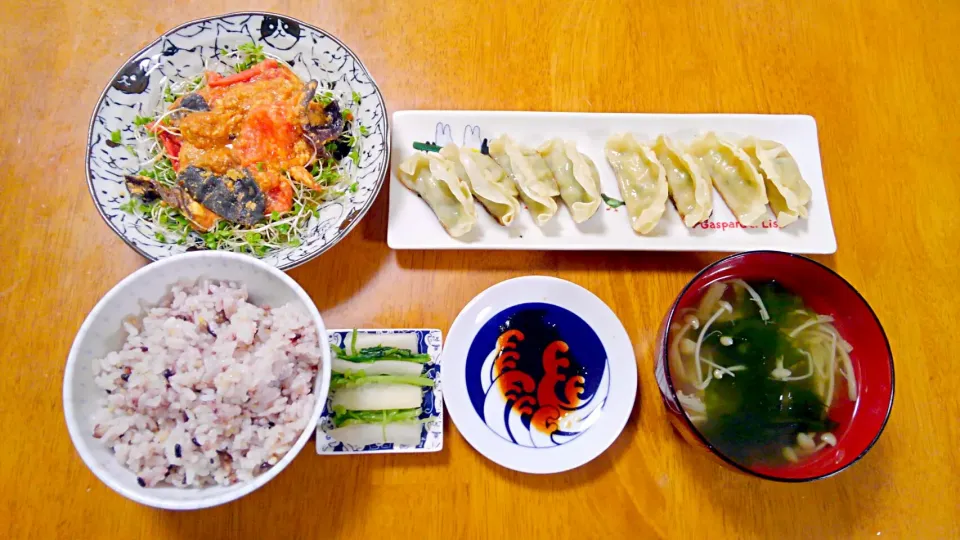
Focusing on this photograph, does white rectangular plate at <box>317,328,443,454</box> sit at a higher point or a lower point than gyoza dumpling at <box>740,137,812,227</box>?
lower

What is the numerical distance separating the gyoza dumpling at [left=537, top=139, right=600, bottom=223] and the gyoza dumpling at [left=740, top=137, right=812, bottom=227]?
0.53 metres

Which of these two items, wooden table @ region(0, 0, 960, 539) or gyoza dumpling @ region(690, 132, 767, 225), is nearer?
wooden table @ region(0, 0, 960, 539)

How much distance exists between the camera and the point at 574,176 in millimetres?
1855

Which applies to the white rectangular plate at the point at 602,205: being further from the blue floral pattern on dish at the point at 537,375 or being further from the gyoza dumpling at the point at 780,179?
the blue floral pattern on dish at the point at 537,375

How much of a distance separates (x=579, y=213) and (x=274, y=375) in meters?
Answer: 1.00

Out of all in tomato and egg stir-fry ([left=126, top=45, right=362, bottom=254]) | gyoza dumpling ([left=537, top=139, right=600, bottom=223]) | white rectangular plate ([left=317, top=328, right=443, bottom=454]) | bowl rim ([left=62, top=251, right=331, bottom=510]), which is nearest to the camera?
bowl rim ([left=62, top=251, right=331, bottom=510])

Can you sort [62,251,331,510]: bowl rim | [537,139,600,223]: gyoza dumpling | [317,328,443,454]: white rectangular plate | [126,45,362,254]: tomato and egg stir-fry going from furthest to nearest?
[537,139,600,223]: gyoza dumpling
[126,45,362,254]: tomato and egg stir-fry
[317,328,443,454]: white rectangular plate
[62,251,331,510]: bowl rim

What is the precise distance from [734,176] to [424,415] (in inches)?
48.9

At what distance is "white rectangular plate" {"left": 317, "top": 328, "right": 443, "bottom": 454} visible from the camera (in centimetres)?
154

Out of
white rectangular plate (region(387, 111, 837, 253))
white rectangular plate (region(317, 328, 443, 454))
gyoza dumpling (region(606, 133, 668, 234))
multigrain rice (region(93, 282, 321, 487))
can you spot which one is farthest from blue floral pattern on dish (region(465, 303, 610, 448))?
multigrain rice (region(93, 282, 321, 487))

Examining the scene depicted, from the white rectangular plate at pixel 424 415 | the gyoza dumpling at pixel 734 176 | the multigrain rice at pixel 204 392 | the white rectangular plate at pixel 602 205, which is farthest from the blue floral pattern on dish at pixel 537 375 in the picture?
the gyoza dumpling at pixel 734 176

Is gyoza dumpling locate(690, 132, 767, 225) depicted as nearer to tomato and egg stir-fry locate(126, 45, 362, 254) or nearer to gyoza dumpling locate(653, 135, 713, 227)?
gyoza dumpling locate(653, 135, 713, 227)

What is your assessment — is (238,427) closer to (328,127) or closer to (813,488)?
(328,127)

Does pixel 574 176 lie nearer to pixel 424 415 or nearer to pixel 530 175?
pixel 530 175
